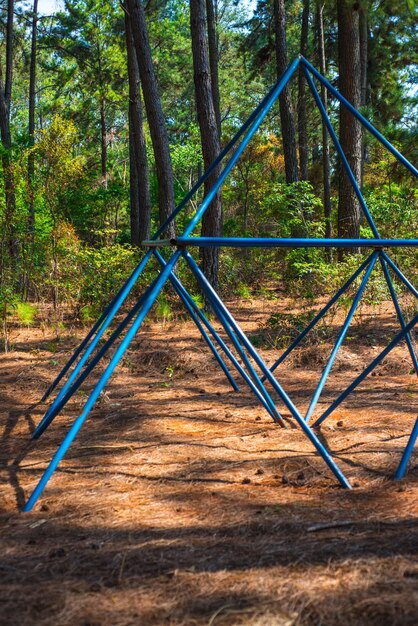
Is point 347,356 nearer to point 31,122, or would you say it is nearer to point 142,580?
point 142,580

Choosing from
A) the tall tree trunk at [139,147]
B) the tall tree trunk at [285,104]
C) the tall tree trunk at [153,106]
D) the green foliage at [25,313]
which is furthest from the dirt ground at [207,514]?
the tall tree trunk at [285,104]

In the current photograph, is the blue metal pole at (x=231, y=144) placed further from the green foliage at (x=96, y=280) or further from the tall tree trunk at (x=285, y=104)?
the tall tree trunk at (x=285, y=104)

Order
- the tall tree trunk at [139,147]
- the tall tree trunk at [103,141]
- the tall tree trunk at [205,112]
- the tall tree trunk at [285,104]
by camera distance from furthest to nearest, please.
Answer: the tall tree trunk at [103,141] < the tall tree trunk at [139,147] < the tall tree trunk at [285,104] < the tall tree trunk at [205,112]

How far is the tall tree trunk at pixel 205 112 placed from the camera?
920 cm

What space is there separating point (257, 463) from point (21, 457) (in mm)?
1544

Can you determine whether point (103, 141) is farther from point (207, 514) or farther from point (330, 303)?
point (207, 514)

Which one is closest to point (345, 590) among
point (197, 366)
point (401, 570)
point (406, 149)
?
point (401, 570)

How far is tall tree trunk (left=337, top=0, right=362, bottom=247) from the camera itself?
396 inches

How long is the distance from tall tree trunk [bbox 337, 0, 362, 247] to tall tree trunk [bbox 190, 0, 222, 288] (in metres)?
2.17

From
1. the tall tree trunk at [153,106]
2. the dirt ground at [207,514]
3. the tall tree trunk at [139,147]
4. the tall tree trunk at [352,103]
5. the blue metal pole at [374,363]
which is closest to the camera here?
the dirt ground at [207,514]

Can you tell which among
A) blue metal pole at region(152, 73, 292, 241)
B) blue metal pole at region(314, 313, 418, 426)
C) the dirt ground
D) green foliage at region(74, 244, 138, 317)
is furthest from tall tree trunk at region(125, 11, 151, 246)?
blue metal pole at region(314, 313, 418, 426)

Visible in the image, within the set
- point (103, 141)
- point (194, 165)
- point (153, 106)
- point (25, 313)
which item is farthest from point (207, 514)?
point (194, 165)

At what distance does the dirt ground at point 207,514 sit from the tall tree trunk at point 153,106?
4694mm

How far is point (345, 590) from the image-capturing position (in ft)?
6.99
